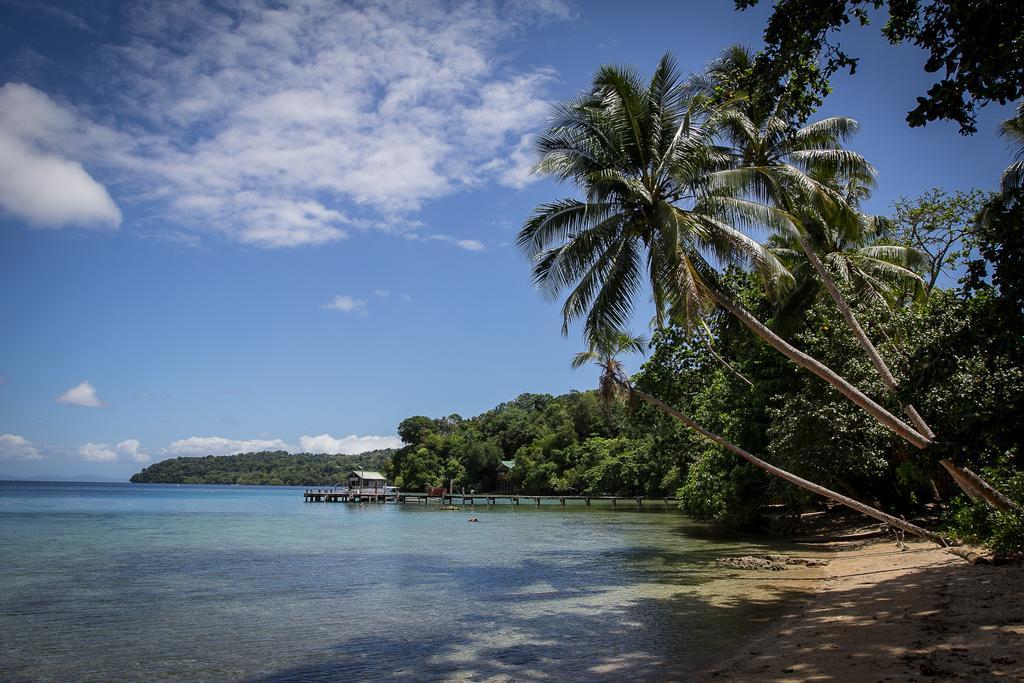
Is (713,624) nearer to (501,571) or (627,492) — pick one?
(501,571)

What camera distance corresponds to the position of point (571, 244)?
41.4 ft

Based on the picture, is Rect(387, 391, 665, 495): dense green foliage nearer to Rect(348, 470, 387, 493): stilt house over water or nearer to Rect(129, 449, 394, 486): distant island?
Rect(348, 470, 387, 493): stilt house over water

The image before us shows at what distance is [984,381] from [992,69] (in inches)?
265

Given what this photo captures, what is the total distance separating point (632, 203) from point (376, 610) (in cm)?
917

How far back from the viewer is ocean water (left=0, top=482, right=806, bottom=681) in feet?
28.0

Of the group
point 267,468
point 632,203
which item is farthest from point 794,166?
point 267,468

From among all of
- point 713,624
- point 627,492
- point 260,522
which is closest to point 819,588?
point 713,624

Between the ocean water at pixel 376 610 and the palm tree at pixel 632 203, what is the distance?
17.5 ft

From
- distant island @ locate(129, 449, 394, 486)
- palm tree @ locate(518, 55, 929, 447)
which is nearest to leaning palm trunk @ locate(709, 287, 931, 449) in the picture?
palm tree @ locate(518, 55, 929, 447)

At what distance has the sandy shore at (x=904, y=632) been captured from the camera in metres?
6.39

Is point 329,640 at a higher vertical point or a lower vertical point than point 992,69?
lower

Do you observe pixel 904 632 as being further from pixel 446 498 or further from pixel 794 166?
pixel 446 498

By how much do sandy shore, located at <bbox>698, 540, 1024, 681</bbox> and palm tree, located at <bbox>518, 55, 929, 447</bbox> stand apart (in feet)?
12.0

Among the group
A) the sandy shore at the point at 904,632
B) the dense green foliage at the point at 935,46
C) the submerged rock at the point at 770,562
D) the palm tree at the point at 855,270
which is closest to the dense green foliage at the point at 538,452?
the submerged rock at the point at 770,562
